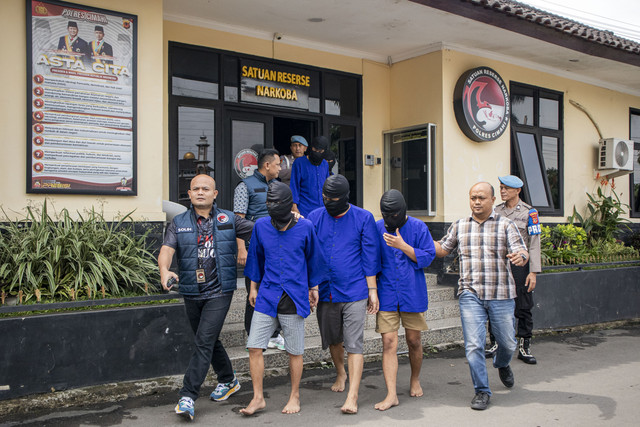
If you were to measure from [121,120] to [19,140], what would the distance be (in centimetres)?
103

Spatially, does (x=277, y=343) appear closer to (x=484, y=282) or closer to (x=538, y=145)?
(x=484, y=282)

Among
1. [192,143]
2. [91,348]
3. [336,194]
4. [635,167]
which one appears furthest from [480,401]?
[635,167]

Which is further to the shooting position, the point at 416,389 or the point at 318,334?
the point at 318,334

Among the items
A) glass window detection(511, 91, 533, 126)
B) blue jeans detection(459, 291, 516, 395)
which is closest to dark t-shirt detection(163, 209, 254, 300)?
blue jeans detection(459, 291, 516, 395)

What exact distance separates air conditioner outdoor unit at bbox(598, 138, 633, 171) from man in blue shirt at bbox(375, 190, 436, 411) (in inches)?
326

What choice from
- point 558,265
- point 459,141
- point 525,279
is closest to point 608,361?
point 525,279

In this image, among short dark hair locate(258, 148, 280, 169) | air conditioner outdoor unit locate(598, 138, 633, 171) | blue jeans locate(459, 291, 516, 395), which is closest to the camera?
blue jeans locate(459, 291, 516, 395)

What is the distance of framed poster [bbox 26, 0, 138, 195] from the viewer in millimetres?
6027

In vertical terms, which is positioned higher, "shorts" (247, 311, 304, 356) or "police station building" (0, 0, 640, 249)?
"police station building" (0, 0, 640, 249)

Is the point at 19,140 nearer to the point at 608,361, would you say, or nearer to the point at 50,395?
the point at 50,395

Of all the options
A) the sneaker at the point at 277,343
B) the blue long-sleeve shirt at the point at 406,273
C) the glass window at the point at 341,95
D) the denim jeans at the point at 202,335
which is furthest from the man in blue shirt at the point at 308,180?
the denim jeans at the point at 202,335

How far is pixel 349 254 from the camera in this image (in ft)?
16.2

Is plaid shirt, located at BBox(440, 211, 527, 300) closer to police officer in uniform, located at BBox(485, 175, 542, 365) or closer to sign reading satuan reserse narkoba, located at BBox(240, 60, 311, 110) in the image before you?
A: police officer in uniform, located at BBox(485, 175, 542, 365)

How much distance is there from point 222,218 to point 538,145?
25.9ft
